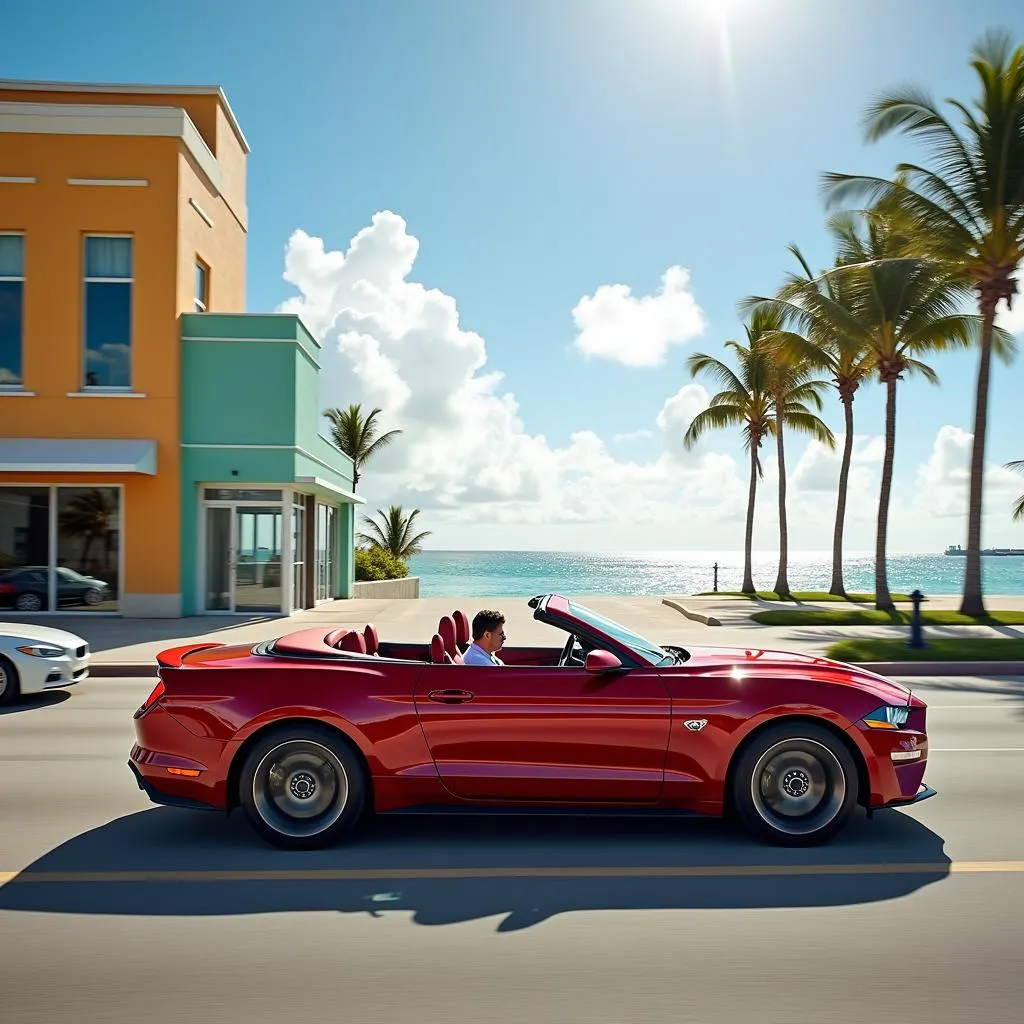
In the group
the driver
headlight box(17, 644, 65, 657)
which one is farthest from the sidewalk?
the driver

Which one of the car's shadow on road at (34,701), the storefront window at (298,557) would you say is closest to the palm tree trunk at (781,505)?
the storefront window at (298,557)

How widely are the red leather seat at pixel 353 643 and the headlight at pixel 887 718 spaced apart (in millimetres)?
2927

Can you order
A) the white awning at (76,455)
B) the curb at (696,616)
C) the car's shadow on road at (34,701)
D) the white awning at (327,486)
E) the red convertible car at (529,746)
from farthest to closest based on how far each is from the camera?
the curb at (696,616) < the white awning at (327,486) < the white awning at (76,455) < the car's shadow on road at (34,701) < the red convertible car at (529,746)

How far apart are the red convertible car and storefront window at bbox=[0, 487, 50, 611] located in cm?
1736

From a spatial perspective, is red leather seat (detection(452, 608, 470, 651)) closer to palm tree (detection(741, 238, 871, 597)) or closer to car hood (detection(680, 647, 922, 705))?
car hood (detection(680, 647, 922, 705))

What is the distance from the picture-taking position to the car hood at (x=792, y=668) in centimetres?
559

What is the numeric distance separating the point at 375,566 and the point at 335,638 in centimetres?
3364

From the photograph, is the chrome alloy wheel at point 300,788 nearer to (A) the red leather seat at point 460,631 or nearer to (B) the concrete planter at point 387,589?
(A) the red leather seat at point 460,631

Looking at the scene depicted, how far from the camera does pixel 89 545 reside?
21062 mm

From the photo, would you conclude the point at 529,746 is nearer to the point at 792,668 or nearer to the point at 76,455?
the point at 792,668

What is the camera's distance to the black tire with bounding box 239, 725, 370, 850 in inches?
213

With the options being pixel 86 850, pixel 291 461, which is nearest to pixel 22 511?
pixel 291 461

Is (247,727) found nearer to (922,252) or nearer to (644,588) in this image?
(922,252)

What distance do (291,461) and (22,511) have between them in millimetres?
5631
